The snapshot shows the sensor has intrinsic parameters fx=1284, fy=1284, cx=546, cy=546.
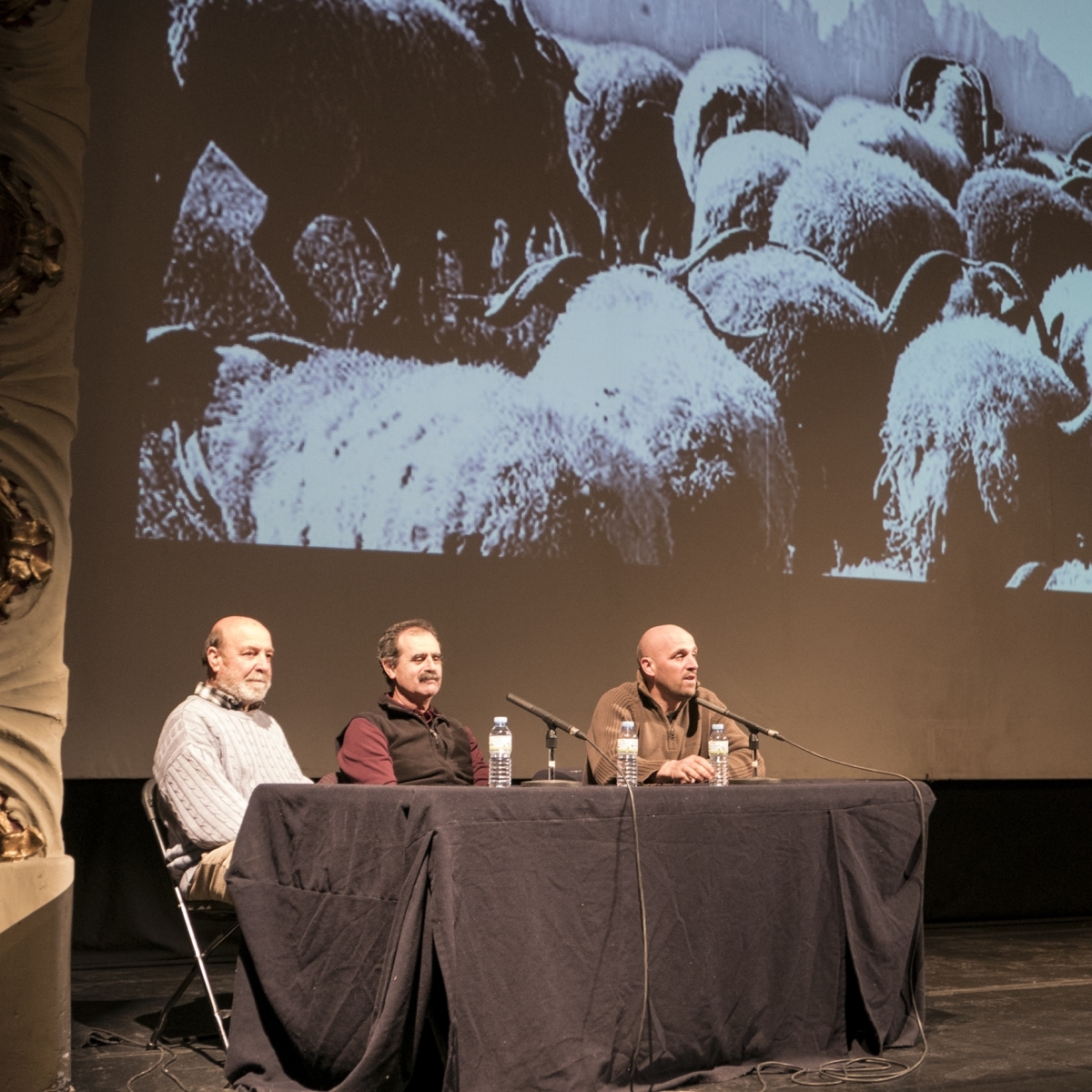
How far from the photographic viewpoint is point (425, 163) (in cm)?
483

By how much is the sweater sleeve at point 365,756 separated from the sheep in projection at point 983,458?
9.95 feet

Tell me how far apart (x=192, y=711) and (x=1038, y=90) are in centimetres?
508

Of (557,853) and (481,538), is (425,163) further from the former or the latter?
(557,853)

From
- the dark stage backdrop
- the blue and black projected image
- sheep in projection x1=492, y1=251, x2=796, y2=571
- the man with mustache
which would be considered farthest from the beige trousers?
sheep in projection x1=492, y1=251, x2=796, y2=571

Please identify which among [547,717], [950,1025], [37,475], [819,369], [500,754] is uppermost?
[819,369]

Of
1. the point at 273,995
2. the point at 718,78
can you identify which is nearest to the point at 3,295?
the point at 273,995

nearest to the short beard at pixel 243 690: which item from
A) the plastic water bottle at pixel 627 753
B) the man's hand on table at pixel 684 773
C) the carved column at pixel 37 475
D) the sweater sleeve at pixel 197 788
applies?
the sweater sleeve at pixel 197 788

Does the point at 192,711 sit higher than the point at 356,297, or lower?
lower

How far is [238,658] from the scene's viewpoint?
346 cm

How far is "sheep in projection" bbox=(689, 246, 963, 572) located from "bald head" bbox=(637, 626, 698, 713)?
1838 mm

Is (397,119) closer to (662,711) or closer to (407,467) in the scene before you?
(407,467)

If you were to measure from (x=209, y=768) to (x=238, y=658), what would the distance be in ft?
1.10

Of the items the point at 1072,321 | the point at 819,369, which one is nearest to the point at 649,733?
the point at 819,369

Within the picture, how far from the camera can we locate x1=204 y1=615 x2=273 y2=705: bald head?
3455 mm
